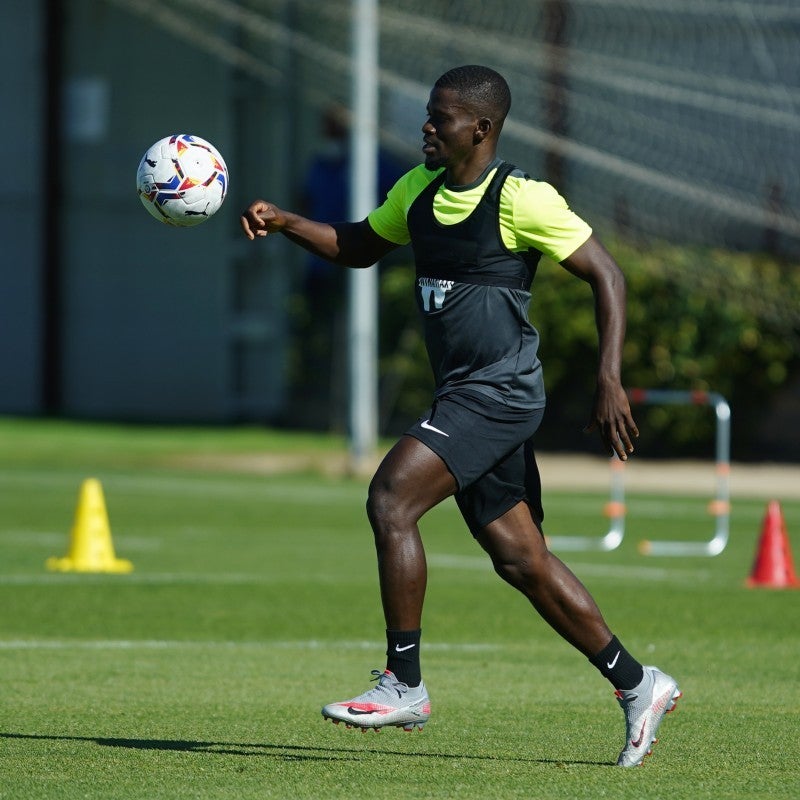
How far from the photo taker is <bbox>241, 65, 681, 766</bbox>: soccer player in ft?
21.4

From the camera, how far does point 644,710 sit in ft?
21.6

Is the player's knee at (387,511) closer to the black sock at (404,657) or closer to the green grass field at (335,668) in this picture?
the black sock at (404,657)

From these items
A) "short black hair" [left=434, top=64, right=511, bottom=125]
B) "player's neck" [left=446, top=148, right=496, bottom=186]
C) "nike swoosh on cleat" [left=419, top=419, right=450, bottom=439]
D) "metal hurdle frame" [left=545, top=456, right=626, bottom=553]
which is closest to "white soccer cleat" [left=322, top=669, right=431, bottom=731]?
"nike swoosh on cleat" [left=419, top=419, right=450, bottom=439]

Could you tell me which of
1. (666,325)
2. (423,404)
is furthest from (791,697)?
(423,404)

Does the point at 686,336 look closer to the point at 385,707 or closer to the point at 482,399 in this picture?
the point at 482,399

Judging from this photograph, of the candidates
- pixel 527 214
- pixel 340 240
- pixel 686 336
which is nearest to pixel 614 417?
pixel 527 214

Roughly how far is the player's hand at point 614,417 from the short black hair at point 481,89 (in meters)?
1.08

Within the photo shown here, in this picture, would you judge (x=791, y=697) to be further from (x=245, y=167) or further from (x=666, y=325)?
(x=245, y=167)

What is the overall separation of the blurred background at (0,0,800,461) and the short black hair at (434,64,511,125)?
47.6ft

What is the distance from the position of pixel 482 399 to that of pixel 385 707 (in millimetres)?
1087

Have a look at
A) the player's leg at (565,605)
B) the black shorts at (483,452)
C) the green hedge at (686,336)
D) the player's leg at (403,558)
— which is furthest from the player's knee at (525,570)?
the green hedge at (686,336)

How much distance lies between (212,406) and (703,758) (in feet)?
84.4

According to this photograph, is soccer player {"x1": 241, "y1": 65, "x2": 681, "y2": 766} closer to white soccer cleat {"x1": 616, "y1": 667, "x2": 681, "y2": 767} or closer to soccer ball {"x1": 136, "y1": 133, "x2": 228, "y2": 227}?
white soccer cleat {"x1": 616, "y1": 667, "x2": 681, "y2": 767}

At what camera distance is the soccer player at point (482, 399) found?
652cm
